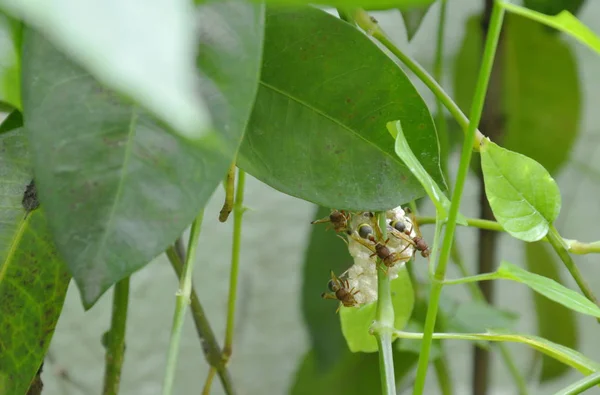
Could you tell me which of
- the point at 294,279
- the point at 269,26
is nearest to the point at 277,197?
the point at 294,279

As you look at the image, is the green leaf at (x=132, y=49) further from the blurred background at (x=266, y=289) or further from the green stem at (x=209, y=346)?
the blurred background at (x=266, y=289)

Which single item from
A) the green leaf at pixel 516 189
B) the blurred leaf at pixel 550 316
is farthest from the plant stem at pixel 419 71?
the blurred leaf at pixel 550 316

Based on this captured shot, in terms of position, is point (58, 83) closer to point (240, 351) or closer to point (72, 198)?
point (72, 198)

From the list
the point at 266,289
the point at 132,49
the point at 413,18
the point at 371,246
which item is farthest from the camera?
the point at 266,289

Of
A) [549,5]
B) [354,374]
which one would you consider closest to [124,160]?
[549,5]

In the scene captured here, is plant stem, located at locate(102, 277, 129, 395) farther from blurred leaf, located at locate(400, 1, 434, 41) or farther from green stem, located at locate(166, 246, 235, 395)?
blurred leaf, located at locate(400, 1, 434, 41)

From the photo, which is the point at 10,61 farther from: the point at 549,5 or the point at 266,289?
the point at 266,289
